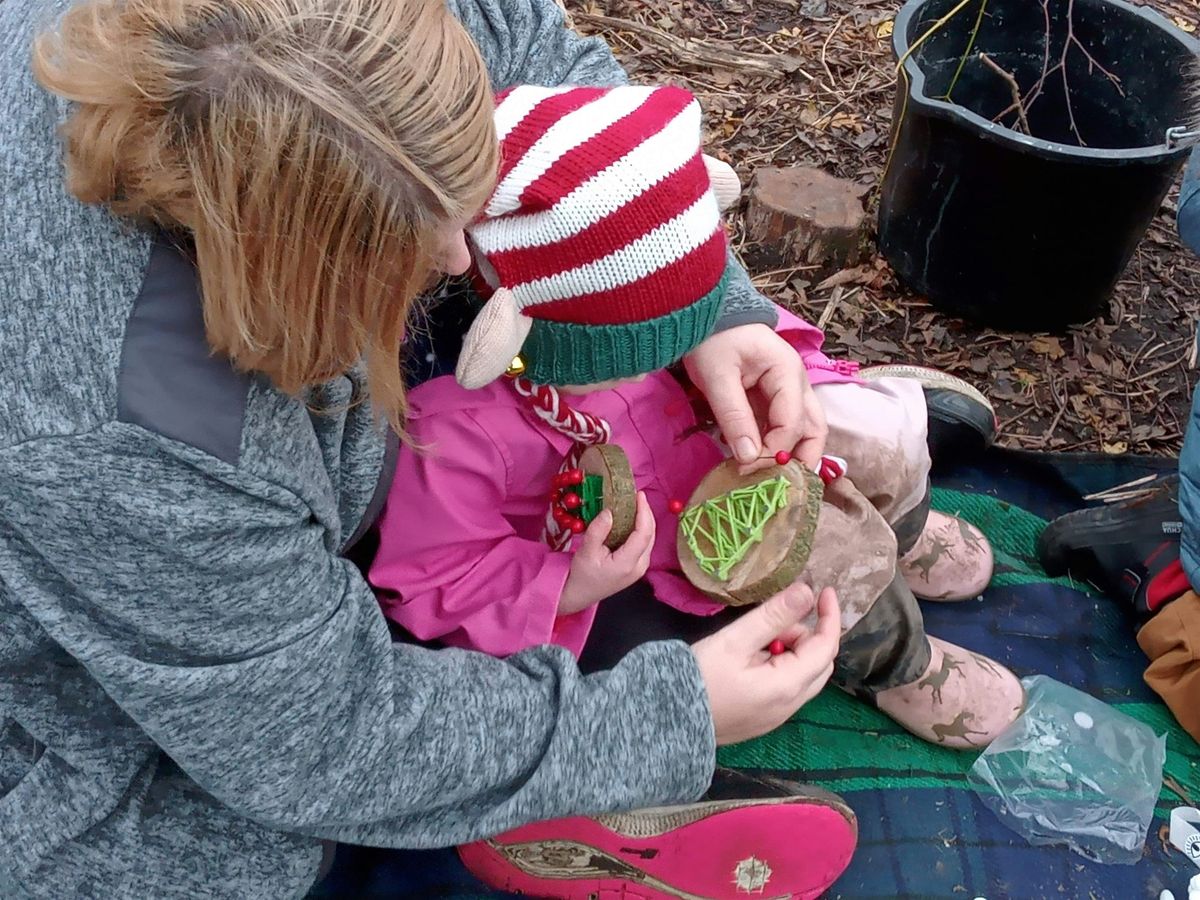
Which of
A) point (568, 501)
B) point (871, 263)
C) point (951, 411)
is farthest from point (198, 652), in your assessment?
point (871, 263)

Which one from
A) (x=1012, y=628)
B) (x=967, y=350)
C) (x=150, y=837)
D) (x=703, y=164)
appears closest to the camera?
(x=150, y=837)

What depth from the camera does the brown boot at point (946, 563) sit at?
6.71ft

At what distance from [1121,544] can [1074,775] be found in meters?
0.49

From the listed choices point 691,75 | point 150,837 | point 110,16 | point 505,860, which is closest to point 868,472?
point 505,860

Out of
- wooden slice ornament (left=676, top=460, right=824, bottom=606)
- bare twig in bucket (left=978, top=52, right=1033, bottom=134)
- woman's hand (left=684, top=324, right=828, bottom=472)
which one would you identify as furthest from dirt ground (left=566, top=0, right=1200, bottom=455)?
wooden slice ornament (left=676, top=460, right=824, bottom=606)

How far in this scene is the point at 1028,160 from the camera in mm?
2352

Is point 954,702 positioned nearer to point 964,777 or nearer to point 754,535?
point 964,777

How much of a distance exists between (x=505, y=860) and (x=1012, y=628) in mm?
1144

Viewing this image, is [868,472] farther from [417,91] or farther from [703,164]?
[417,91]

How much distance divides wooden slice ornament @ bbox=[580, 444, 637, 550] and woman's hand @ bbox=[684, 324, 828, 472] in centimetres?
23

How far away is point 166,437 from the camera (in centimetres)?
87

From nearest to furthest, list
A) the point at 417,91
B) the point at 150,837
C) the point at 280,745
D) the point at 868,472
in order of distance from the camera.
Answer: the point at 417,91 → the point at 280,745 → the point at 150,837 → the point at 868,472

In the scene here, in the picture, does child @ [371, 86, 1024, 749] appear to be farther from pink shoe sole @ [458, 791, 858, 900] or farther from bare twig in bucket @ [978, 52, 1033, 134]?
bare twig in bucket @ [978, 52, 1033, 134]

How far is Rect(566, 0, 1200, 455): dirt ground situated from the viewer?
2607 mm
